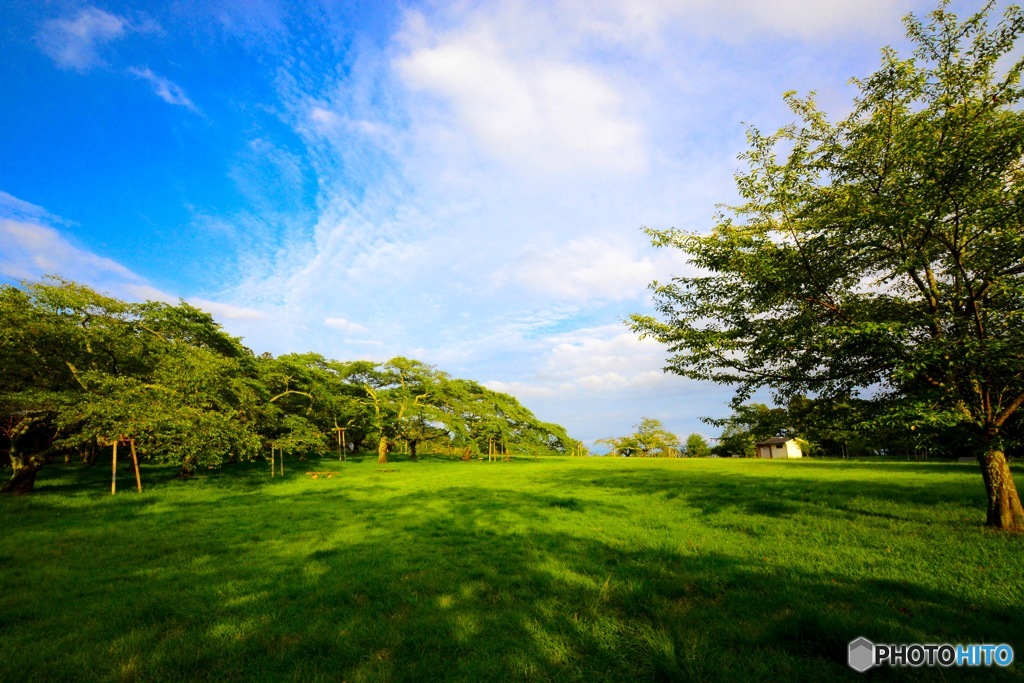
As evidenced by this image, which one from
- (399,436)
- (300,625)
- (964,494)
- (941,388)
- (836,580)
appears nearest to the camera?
(300,625)

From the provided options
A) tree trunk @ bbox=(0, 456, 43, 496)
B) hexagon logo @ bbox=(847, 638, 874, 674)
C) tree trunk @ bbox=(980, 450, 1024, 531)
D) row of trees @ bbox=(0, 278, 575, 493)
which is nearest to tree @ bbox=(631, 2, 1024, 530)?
tree trunk @ bbox=(980, 450, 1024, 531)

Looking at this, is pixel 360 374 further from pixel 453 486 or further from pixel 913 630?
pixel 913 630

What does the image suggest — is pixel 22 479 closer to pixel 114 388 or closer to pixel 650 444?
pixel 114 388

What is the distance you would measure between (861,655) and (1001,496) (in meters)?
9.59

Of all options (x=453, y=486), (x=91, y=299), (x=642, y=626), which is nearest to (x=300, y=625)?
(x=642, y=626)

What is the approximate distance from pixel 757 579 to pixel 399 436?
134 ft

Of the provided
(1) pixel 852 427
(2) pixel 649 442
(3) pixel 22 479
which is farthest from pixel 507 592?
(2) pixel 649 442

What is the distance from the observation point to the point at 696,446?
77.1m

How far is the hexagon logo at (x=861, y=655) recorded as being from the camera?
4.10 m

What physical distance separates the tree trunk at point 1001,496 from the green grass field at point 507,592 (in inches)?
25.7

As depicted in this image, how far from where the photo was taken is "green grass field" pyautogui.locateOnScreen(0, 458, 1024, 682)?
14.6 ft

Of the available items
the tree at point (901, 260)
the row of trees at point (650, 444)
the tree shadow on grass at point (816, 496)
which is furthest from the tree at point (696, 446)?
the tree at point (901, 260)

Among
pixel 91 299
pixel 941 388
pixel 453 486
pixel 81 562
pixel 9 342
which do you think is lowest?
pixel 453 486

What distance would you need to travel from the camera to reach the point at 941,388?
876cm
